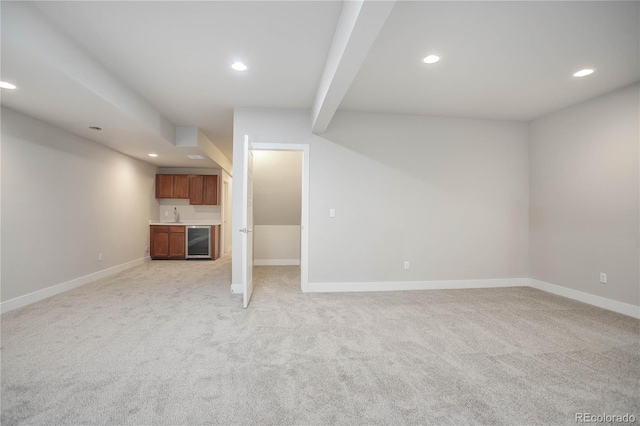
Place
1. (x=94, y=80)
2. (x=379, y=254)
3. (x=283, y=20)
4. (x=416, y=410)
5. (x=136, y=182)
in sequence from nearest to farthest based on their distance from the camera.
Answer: (x=416, y=410), (x=283, y=20), (x=94, y=80), (x=379, y=254), (x=136, y=182)

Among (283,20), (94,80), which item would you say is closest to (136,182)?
(94,80)

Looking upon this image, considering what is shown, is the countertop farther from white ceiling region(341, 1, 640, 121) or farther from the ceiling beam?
the ceiling beam

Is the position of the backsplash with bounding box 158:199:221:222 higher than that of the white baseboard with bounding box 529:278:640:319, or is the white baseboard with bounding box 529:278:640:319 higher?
the backsplash with bounding box 158:199:221:222

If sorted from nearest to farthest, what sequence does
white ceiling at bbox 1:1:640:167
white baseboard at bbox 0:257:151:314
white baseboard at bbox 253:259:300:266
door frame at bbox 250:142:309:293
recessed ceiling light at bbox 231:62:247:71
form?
white ceiling at bbox 1:1:640:167 < recessed ceiling light at bbox 231:62:247:71 < white baseboard at bbox 0:257:151:314 < door frame at bbox 250:142:309:293 < white baseboard at bbox 253:259:300:266

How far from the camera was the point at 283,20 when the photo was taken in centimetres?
212

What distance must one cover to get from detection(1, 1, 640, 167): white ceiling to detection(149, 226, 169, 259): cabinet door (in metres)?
3.04

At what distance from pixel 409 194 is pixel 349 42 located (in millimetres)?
2715

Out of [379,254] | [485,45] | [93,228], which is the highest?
[485,45]

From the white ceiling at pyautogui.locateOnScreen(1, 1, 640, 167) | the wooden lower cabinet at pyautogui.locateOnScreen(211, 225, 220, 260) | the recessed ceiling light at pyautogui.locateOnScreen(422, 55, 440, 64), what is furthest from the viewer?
the wooden lower cabinet at pyautogui.locateOnScreen(211, 225, 220, 260)

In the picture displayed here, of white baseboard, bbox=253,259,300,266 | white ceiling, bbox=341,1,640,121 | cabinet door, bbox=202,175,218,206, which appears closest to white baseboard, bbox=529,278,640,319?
white ceiling, bbox=341,1,640,121

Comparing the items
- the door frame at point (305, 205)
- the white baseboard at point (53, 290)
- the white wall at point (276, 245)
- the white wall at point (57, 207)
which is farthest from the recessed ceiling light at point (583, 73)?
the white baseboard at point (53, 290)

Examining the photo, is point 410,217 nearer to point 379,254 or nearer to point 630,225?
point 379,254

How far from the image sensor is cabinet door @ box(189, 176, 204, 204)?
685cm

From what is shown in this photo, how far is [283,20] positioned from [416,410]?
2.80m
